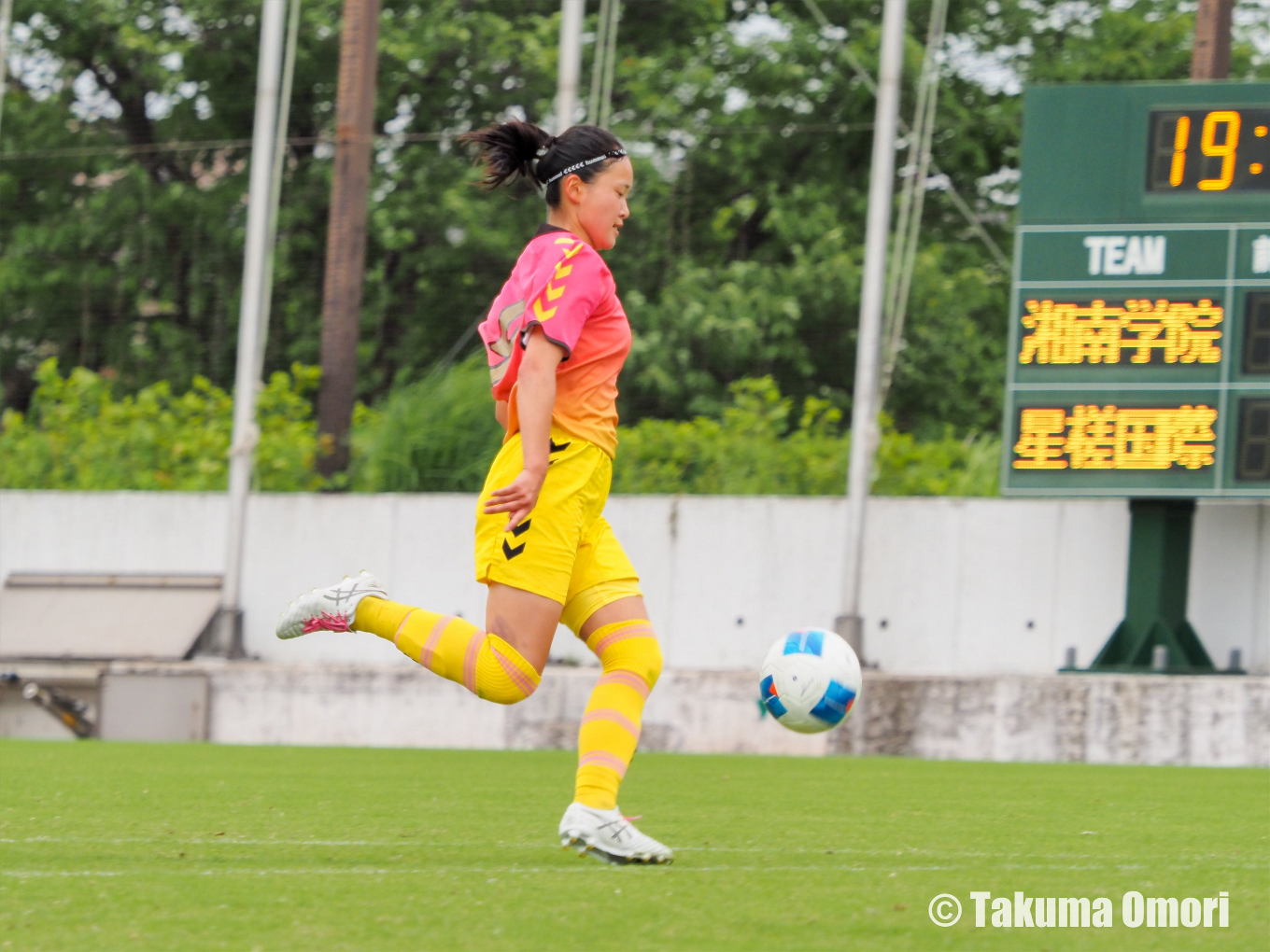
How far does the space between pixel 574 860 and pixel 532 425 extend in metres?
1.09

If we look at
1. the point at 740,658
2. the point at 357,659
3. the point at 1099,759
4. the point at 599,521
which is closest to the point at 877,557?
the point at 740,658

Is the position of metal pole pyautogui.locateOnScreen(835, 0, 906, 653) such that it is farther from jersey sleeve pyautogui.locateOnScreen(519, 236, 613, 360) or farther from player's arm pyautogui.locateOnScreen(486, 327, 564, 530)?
player's arm pyautogui.locateOnScreen(486, 327, 564, 530)

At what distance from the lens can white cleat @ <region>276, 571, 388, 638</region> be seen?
15.4 feet

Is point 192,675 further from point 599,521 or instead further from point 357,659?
point 599,521

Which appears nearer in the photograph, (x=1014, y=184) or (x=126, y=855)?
(x=126, y=855)

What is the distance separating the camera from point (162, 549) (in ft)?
51.2

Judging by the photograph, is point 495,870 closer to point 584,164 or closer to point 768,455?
point 584,164

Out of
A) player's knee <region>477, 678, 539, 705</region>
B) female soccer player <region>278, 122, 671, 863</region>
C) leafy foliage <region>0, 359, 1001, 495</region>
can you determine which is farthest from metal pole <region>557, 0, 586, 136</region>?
player's knee <region>477, 678, 539, 705</region>

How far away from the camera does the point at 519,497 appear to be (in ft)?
14.0

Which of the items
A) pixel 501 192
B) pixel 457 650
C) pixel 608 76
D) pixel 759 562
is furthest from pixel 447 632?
pixel 608 76

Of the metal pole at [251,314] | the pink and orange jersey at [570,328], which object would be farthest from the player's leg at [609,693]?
the metal pole at [251,314]

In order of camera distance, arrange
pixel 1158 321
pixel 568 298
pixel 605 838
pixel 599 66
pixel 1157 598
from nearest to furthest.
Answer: pixel 605 838, pixel 568 298, pixel 1158 321, pixel 1157 598, pixel 599 66

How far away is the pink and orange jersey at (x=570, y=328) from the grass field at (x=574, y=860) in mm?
1124

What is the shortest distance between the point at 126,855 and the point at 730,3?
55.2ft
